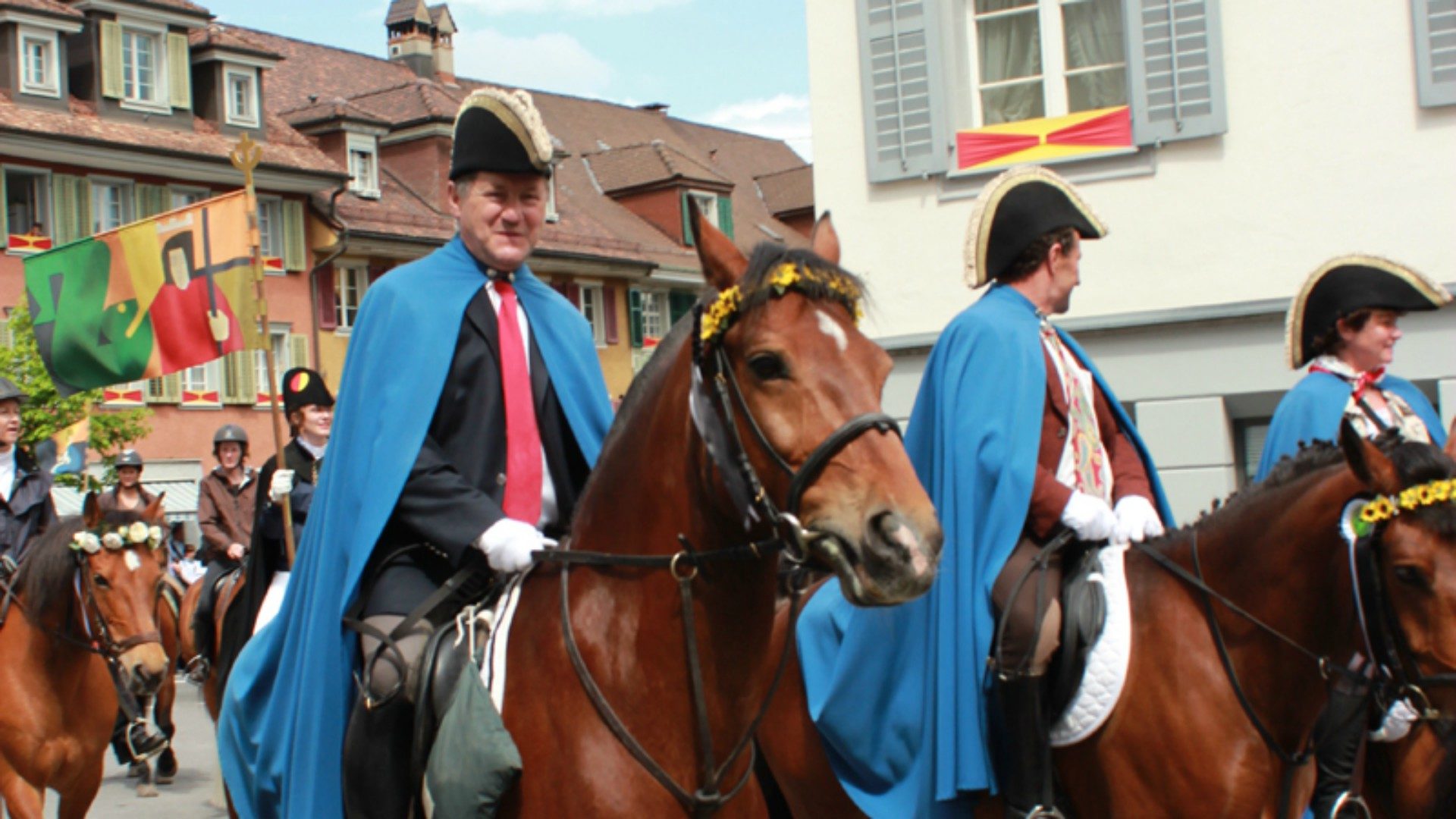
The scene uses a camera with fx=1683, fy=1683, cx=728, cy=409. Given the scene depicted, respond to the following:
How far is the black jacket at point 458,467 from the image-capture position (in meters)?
4.03

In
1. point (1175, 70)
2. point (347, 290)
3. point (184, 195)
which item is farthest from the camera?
point (347, 290)

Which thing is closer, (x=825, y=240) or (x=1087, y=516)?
(x=825, y=240)

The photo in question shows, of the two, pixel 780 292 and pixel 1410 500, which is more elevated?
pixel 780 292

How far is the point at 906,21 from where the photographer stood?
1309 centimetres

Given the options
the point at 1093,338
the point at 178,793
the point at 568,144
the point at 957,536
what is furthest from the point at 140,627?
the point at 568,144

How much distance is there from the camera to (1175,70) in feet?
39.8

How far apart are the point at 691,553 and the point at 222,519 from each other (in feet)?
30.5

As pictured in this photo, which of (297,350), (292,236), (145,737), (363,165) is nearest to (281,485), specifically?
(145,737)

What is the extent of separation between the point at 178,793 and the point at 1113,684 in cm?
848

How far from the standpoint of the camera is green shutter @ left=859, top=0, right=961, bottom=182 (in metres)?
13.0

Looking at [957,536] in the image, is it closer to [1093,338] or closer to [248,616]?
[248,616]

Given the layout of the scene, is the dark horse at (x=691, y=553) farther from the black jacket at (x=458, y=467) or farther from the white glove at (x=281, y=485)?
the white glove at (x=281, y=485)

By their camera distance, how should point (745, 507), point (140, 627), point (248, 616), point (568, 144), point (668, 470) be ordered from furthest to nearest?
1. point (568, 144)
2. point (140, 627)
3. point (248, 616)
4. point (668, 470)
5. point (745, 507)

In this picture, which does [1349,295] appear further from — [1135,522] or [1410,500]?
[1410,500]
